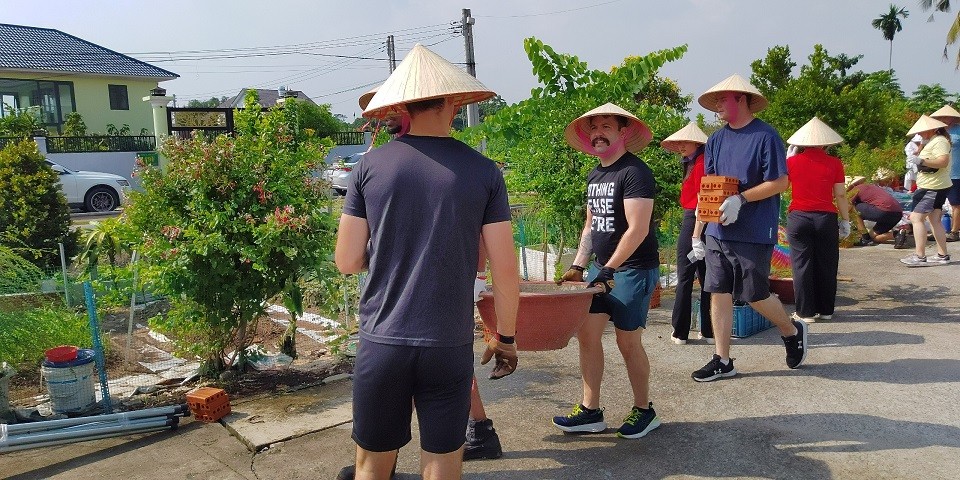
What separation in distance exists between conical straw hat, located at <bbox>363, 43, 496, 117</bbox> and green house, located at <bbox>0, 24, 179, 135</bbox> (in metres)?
36.9

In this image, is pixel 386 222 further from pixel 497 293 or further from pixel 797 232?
pixel 797 232

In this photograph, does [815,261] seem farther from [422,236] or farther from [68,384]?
[68,384]

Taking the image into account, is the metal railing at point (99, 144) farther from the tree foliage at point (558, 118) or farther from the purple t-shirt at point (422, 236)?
the purple t-shirt at point (422, 236)

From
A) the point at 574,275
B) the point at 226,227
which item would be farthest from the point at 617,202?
the point at 226,227

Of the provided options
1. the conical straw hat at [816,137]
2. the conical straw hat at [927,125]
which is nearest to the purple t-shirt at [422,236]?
the conical straw hat at [816,137]

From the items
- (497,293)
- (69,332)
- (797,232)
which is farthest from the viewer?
(797,232)

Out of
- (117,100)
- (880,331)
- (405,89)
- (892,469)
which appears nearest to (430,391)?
(405,89)

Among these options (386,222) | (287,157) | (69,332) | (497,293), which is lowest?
(69,332)

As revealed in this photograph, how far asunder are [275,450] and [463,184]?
7.64ft

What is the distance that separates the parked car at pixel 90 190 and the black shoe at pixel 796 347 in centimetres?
1860

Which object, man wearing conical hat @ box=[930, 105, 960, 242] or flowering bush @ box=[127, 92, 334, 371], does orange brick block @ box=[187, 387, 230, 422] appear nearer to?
flowering bush @ box=[127, 92, 334, 371]

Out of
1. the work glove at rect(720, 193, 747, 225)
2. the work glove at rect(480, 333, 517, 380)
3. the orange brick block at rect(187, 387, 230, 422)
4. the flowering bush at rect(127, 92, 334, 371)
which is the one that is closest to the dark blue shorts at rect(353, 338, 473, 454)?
the work glove at rect(480, 333, 517, 380)

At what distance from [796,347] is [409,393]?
3574mm

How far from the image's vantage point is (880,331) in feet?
20.1
